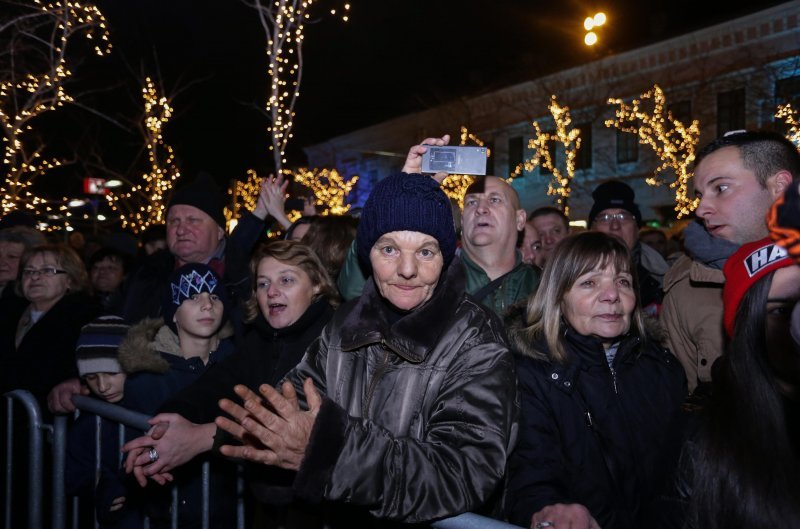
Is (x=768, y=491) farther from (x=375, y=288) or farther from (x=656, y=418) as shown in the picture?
(x=375, y=288)

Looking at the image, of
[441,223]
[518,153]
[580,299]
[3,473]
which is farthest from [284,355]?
[518,153]

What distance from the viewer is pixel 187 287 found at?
401 cm

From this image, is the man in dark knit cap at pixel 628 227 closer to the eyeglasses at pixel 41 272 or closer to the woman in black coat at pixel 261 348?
the woman in black coat at pixel 261 348

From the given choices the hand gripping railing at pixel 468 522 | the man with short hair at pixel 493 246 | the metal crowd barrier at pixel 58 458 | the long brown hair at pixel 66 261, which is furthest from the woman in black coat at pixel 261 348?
the long brown hair at pixel 66 261

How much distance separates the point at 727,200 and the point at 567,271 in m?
0.73

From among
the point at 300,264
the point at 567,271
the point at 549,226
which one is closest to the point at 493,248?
the point at 567,271

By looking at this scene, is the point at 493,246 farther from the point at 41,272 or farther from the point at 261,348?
the point at 41,272

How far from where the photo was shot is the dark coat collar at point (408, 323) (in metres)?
2.29

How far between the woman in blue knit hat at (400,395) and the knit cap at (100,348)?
1.64 metres

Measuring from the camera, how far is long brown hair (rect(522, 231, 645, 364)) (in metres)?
3.00

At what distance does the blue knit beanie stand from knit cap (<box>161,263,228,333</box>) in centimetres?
172

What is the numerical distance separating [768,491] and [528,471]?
0.96m

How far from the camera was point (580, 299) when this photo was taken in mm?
3002

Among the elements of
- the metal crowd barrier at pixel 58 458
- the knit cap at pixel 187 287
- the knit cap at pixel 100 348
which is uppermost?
the knit cap at pixel 187 287
